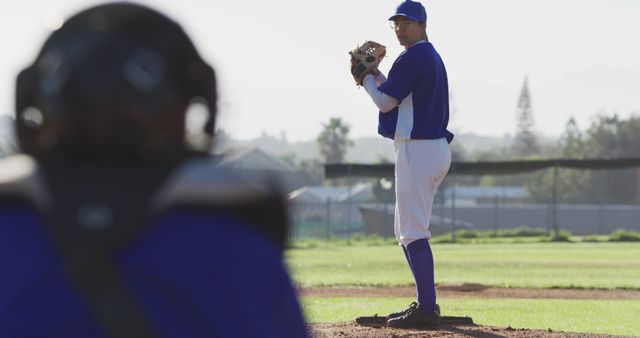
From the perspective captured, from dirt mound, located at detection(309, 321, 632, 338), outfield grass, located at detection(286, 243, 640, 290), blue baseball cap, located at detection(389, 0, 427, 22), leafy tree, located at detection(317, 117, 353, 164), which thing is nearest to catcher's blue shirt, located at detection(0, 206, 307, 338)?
dirt mound, located at detection(309, 321, 632, 338)

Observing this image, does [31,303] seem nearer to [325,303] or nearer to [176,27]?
[176,27]

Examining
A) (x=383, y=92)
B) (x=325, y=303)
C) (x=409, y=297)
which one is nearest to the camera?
(x=383, y=92)

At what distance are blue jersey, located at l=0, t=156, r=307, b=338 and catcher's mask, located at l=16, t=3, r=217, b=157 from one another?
0.09 meters

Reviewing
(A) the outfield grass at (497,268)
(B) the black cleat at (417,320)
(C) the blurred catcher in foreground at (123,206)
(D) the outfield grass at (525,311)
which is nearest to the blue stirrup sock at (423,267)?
(B) the black cleat at (417,320)

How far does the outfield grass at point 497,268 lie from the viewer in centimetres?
1577

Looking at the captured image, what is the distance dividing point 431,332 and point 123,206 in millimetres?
5850

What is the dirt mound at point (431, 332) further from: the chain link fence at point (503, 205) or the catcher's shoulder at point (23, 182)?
the catcher's shoulder at point (23, 182)

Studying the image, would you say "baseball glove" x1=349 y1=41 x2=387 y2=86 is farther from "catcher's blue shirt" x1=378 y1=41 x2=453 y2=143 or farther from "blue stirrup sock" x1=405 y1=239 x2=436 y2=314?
"blue stirrup sock" x1=405 y1=239 x2=436 y2=314

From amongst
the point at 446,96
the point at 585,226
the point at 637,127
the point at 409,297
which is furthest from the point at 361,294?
the point at 637,127

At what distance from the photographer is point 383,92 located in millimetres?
7238

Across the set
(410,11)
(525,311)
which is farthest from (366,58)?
(525,311)

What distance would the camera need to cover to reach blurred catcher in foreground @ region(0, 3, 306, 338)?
1.54m

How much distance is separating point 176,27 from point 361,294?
38.0 feet

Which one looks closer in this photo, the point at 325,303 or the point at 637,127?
the point at 325,303
